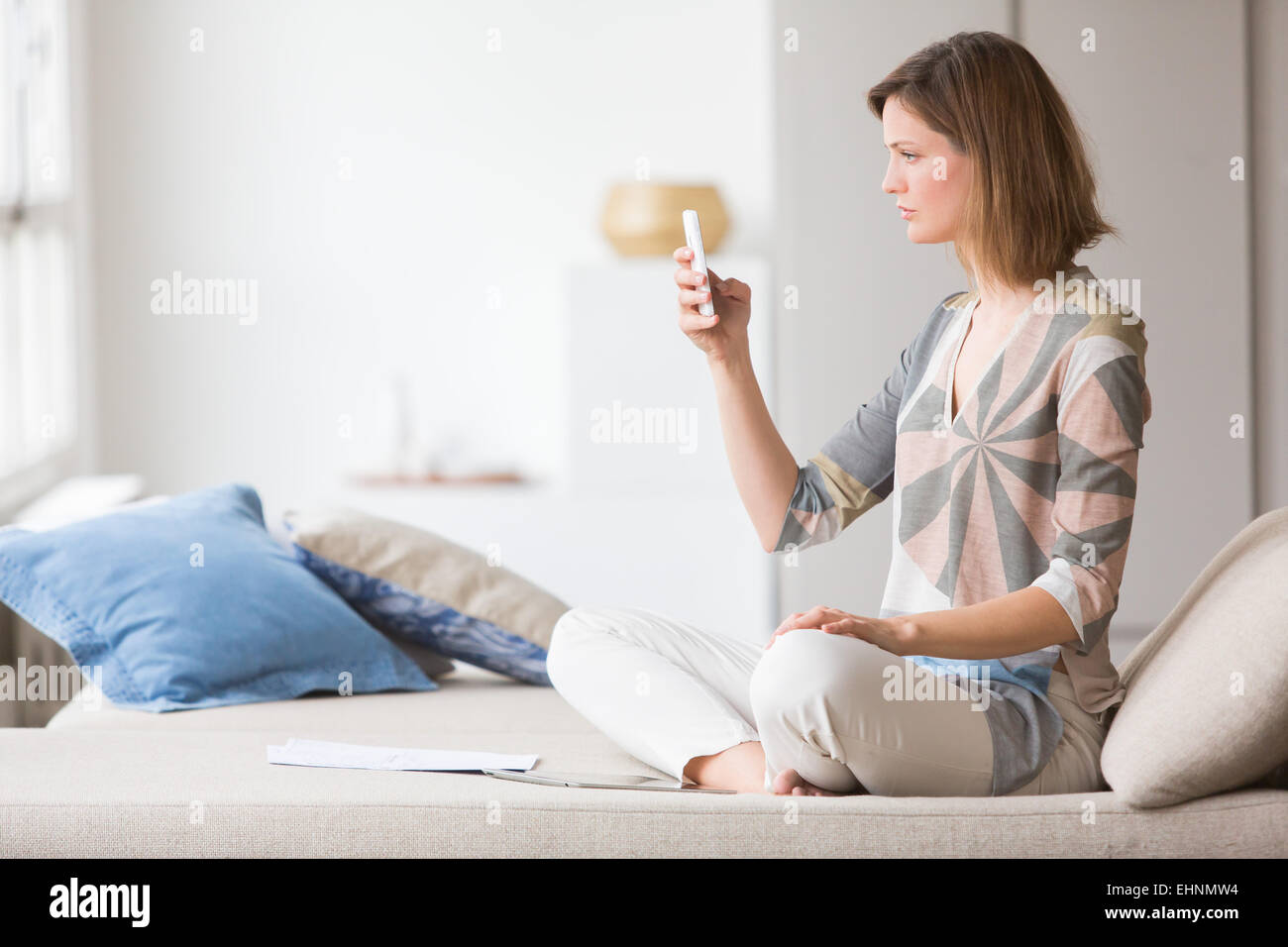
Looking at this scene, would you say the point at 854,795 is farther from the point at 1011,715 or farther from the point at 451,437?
the point at 451,437

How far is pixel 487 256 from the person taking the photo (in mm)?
4320

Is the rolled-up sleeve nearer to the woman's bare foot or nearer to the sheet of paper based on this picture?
the woman's bare foot

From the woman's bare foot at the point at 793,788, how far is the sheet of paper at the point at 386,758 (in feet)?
1.09

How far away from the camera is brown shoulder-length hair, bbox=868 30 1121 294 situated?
4.79ft

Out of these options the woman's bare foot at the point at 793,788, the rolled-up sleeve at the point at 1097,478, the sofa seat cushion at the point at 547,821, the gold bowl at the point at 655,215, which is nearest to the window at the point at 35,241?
the gold bowl at the point at 655,215

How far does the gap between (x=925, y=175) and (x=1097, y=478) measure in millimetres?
405

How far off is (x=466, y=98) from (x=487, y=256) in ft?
1.70

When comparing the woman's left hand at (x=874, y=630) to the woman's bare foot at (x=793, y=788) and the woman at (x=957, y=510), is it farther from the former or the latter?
the woman's bare foot at (x=793, y=788)

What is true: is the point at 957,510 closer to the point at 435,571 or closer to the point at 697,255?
the point at 697,255

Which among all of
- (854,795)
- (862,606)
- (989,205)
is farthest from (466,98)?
(854,795)

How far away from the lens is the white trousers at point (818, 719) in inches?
50.4

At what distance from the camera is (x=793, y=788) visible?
1.39 m

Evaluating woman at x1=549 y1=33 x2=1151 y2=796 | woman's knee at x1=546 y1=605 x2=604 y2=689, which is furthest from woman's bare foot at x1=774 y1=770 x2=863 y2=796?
woman's knee at x1=546 y1=605 x2=604 y2=689

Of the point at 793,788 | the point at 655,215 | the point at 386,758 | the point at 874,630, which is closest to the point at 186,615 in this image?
the point at 386,758
